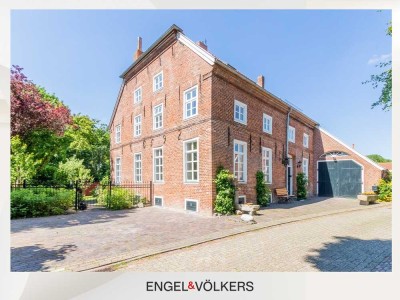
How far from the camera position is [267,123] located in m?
11.3

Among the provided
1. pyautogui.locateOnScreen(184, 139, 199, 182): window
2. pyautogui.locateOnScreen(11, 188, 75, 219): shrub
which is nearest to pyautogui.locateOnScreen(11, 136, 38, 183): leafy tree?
pyautogui.locateOnScreen(11, 188, 75, 219): shrub

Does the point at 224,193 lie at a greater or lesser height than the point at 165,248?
greater

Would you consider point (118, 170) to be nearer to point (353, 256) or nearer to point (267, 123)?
point (267, 123)

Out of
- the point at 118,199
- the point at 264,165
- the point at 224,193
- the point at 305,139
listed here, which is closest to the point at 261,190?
the point at 264,165

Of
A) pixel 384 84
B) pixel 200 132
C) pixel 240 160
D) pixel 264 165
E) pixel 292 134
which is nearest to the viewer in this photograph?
pixel 384 84

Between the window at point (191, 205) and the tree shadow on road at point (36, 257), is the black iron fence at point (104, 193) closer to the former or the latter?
the window at point (191, 205)

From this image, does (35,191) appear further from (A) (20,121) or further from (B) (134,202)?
(B) (134,202)

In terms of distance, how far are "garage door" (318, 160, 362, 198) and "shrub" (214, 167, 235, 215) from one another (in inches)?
392

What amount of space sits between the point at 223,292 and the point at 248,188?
6325 mm

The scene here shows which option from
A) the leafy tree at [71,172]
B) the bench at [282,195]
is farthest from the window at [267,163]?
the leafy tree at [71,172]

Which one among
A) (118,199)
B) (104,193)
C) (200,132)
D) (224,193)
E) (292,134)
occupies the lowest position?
(118,199)

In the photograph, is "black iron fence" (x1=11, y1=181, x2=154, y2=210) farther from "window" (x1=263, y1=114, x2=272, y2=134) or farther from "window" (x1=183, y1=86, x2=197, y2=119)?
"window" (x1=263, y1=114, x2=272, y2=134)

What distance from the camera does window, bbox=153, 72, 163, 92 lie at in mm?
10312

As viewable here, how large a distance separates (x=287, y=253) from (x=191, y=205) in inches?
182
